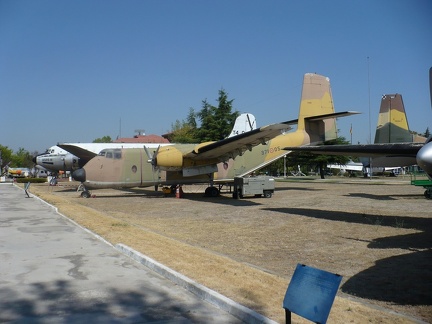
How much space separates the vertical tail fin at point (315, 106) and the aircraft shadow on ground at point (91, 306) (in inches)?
824

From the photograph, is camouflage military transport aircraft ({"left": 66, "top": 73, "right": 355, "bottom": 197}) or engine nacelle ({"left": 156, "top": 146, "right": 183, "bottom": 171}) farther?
camouflage military transport aircraft ({"left": 66, "top": 73, "right": 355, "bottom": 197})

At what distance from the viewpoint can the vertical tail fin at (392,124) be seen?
899 inches

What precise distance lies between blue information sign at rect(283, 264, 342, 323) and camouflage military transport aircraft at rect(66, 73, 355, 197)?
1582 cm

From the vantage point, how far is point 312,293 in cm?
358

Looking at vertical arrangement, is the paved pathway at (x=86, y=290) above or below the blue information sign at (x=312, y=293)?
below

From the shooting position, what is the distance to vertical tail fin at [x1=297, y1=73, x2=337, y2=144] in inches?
980

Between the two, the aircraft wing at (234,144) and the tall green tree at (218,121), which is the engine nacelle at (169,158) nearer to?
the aircraft wing at (234,144)

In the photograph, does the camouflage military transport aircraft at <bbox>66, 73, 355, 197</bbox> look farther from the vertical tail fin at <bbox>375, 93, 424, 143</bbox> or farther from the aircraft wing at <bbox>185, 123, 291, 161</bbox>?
the vertical tail fin at <bbox>375, 93, 424, 143</bbox>

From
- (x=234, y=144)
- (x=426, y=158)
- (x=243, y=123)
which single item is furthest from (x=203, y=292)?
(x=243, y=123)

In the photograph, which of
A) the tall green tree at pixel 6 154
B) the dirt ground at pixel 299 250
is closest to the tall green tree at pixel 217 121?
the dirt ground at pixel 299 250

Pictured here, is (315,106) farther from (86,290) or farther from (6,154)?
(6,154)

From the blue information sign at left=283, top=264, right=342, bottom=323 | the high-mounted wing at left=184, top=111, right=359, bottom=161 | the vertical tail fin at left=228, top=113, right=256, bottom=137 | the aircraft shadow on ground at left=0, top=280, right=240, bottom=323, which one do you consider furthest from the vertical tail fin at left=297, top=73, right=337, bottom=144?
the blue information sign at left=283, top=264, right=342, bottom=323

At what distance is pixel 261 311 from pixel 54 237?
22.9 ft

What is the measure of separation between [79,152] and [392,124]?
2367 cm
